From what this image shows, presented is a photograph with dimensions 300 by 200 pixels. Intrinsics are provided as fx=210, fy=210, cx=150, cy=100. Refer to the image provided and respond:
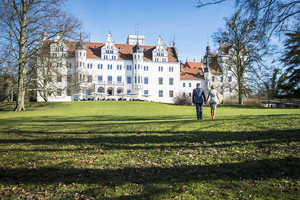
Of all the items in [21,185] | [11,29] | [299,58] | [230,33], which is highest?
[230,33]

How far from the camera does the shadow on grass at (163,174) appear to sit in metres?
4.49

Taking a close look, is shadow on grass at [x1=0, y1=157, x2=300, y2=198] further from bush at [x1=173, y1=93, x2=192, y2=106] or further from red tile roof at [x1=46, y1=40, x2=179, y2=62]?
red tile roof at [x1=46, y1=40, x2=179, y2=62]

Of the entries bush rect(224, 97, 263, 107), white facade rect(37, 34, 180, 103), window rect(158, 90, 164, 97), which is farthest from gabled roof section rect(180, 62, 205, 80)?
bush rect(224, 97, 263, 107)

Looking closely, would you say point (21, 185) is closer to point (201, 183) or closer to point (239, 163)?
point (201, 183)

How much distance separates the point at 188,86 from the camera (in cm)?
6488

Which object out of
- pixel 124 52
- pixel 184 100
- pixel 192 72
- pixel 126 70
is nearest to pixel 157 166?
pixel 184 100

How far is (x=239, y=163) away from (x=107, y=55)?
56240 millimetres

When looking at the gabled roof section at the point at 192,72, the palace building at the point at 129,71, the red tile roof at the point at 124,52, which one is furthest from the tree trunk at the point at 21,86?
the gabled roof section at the point at 192,72

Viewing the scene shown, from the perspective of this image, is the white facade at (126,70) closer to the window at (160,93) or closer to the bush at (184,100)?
the window at (160,93)

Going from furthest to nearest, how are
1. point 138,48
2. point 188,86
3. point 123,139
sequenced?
point 188,86
point 138,48
point 123,139

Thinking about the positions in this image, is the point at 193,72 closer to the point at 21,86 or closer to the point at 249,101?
the point at 249,101

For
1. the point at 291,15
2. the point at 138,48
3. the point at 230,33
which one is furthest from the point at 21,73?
the point at 138,48

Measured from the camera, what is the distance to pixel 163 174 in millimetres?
4770

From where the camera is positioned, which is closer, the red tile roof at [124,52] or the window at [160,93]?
the red tile roof at [124,52]
